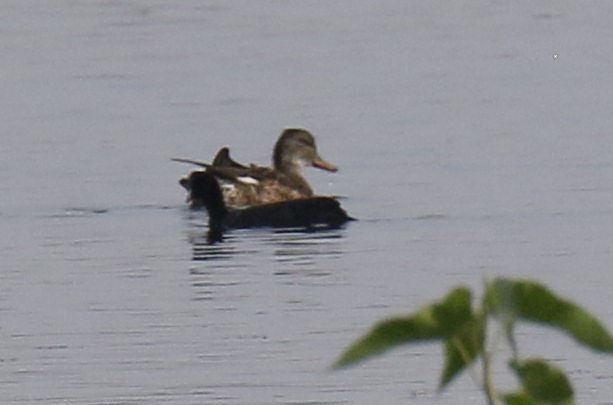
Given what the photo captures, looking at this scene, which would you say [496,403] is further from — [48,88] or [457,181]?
[48,88]

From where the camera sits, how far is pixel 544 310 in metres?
1.60

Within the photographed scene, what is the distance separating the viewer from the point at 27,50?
28.6 metres

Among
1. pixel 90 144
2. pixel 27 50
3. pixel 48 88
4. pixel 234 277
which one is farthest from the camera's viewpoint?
pixel 27 50

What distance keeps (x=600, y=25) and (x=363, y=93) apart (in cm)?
711

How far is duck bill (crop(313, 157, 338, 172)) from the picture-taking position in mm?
17547

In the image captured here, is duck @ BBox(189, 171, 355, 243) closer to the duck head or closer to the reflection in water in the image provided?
the reflection in water

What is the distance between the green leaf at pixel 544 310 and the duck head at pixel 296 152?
1594cm

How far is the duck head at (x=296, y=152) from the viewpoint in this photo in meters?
17.7

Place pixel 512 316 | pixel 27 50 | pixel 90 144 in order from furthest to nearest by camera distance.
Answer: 1. pixel 27 50
2. pixel 90 144
3. pixel 512 316

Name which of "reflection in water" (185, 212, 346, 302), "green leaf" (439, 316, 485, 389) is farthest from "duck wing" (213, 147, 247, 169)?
"green leaf" (439, 316, 485, 389)

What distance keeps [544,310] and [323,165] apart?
16016 millimetres

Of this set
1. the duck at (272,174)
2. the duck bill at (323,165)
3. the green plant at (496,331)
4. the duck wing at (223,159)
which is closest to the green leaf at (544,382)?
the green plant at (496,331)

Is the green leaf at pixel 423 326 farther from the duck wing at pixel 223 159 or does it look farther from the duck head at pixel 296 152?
the duck head at pixel 296 152

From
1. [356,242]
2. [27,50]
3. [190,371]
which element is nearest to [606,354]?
[190,371]
